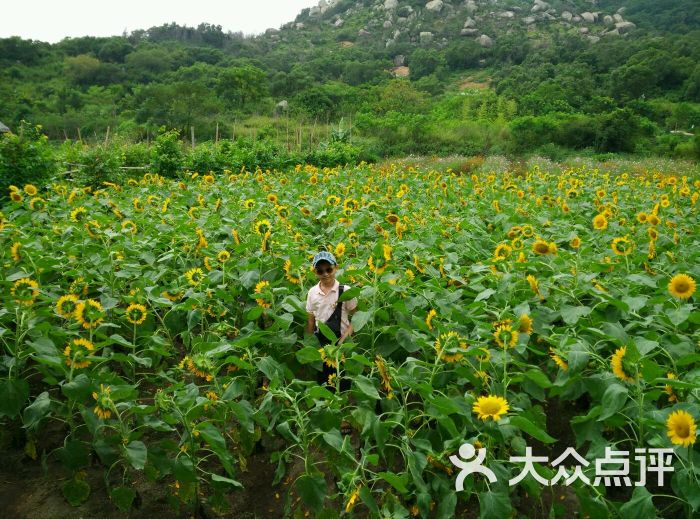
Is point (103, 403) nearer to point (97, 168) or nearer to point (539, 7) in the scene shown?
point (97, 168)

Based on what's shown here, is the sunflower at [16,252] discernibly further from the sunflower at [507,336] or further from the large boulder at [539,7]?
the large boulder at [539,7]

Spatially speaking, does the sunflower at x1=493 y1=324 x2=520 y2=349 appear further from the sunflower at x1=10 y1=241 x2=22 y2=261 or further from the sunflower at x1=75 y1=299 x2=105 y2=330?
the sunflower at x1=10 y1=241 x2=22 y2=261

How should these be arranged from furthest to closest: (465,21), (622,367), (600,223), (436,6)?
(436,6) < (465,21) < (600,223) < (622,367)

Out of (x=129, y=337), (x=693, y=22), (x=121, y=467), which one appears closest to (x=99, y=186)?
(x=129, y=337)

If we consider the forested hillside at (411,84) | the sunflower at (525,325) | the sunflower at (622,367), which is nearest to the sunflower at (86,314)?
the sunflower at (525,325)

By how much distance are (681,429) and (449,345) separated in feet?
2.56

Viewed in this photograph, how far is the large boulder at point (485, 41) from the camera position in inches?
2797

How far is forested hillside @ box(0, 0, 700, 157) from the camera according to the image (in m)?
23.4

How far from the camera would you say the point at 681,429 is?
4.85 feet

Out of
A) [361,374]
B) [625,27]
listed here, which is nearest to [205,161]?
[361,374]

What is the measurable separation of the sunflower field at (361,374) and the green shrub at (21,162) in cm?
364

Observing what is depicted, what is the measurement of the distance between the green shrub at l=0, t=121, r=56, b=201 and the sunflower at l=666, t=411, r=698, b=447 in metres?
7.45

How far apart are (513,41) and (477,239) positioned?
71656 millimetres

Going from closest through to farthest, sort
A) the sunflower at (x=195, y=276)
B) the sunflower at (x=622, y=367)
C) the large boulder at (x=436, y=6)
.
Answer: the sunflower at (x=622, y=367), the sunflower at (x=195, y=276), the large boulder at (x=436, y=6)
